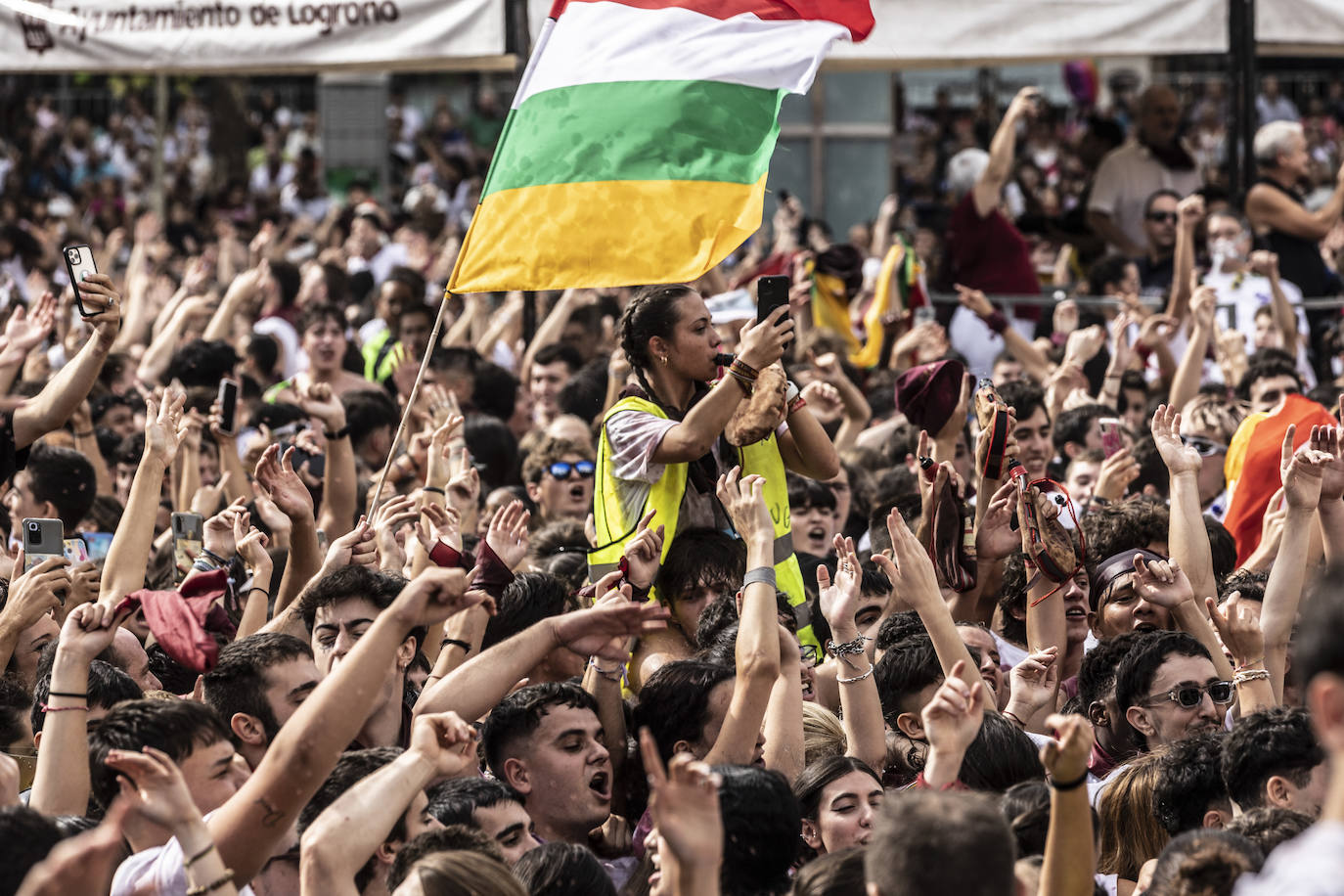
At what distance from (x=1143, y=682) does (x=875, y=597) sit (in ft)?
4.66

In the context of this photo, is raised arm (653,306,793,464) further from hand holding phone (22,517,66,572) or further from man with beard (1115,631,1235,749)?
hand holding phone (22,517,66,572)

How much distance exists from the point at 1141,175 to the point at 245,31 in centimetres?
585

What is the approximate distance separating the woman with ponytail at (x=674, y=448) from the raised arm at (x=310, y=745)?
74.9 inches

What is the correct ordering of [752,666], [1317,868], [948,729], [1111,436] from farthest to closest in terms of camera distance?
[1111,436]
[752,666]
[948,729]
[1317,868]

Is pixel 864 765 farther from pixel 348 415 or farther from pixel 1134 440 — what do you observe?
pixel 348 415

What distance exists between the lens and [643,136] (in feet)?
19.7

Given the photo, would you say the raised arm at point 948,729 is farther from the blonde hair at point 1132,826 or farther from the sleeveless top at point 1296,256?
the sleeveless top at point 1296,256

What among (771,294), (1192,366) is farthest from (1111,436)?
(771,294)

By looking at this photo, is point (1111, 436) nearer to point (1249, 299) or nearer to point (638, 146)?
point (638, 146)

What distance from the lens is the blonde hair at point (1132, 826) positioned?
458cm

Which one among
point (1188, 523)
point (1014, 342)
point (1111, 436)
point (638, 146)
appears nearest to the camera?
point (1188, 523)

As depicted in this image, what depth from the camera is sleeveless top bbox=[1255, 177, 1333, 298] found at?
10.8 meters

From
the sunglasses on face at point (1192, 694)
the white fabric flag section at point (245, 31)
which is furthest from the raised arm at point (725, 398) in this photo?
the white fabric flag section at point (245, 31)

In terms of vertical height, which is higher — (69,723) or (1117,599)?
(69,723)
